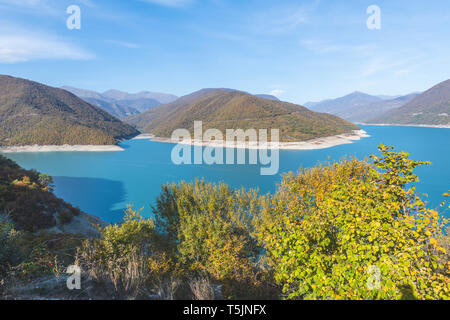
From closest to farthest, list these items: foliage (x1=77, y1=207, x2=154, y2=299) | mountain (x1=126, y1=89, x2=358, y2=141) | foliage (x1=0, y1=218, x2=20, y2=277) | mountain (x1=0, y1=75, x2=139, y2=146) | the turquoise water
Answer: foliage (x1=0, y1=218, x2=20, y2=277) → foliage (x1=77, y1=207, x2=154, y2=299) → the turquoise water → mountain (x1=0, y1=75, x2=139, y2=146) → mountain (x1=126, y1=89, x2=358, y2=141)

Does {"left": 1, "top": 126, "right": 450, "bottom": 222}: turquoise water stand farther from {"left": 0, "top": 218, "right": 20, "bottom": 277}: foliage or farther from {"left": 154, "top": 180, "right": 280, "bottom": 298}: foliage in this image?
{"left": 0, "top": 218, "right": 20, "bottom": 277}: foliage

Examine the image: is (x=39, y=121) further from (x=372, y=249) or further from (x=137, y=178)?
(x=372, y=249)

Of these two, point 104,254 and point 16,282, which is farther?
point 104,254

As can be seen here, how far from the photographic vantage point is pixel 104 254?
31.0 feet

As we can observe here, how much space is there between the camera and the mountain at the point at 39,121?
117938mm

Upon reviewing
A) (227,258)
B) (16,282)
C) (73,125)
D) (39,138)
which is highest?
(73,125)

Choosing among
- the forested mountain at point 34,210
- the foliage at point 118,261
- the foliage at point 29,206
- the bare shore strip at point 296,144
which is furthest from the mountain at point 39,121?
the foliage at point 118,261

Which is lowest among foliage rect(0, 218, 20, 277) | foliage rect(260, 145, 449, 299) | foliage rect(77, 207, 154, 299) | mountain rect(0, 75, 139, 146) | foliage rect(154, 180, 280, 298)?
foliage rect(154, 180, 280, 298)

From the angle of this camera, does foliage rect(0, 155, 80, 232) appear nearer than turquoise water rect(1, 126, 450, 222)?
Yes

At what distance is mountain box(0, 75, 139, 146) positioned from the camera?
4643 inches

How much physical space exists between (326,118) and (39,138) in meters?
189

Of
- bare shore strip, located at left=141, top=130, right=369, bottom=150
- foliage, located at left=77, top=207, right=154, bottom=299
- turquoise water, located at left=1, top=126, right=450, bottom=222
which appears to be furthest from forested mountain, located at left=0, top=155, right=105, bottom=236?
bare shore strip, located at left=141, top=130, right=369, bottom=150
